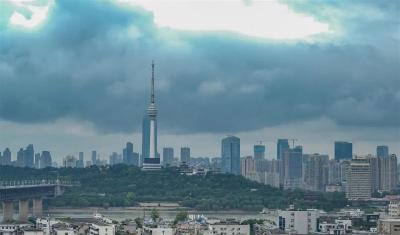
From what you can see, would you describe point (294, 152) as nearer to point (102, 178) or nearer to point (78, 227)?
point (102, 178)

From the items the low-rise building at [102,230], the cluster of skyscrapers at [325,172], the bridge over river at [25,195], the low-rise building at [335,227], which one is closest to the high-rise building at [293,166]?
the cluster of skyscrapers at [325,172]

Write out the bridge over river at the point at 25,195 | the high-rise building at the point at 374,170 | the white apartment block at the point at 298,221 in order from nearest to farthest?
the white apartment block at the point at 298,221, the bridge over river at the point at 25,195, the high-rise building at the point at 374,170

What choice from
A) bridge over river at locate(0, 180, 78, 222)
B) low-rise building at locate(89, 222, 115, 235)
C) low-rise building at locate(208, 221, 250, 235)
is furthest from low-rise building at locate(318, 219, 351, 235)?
bridge over river at locate(0, 180, 78, 222)

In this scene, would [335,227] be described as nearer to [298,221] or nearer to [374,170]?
[298,221]

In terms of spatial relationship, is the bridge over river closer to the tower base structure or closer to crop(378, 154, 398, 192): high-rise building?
the tower base structure

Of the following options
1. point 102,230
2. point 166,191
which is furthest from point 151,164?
point 102,230

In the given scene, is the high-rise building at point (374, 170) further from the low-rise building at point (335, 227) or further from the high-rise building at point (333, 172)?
the low-rise building at point (335, 227)
